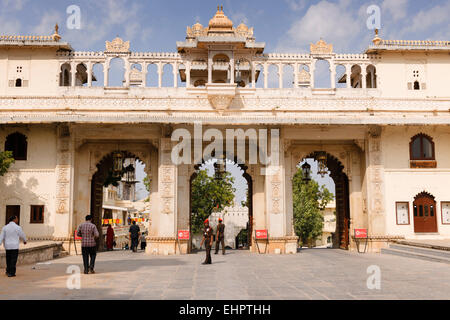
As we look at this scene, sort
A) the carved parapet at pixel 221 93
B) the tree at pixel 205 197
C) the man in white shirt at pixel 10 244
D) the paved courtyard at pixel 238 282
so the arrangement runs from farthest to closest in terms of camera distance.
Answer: the tree at pixel 205 197
the carved parapet at pixel 221 93
the man in white shirt at pixel 10 244
the paved courtyard at pixel 238 282

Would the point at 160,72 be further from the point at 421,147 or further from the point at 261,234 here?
the point at 421,147

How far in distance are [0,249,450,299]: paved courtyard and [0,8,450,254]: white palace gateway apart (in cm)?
504

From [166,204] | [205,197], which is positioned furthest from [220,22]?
[205,197]

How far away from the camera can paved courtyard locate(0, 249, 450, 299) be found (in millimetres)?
7582

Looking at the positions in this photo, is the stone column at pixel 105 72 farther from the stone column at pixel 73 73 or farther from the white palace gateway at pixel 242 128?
the stone column at pixel 73 73

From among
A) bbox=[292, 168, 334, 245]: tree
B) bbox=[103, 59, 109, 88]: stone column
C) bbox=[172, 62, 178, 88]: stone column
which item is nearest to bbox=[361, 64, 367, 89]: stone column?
bbox=[172, 62, 178, 88]: stone column

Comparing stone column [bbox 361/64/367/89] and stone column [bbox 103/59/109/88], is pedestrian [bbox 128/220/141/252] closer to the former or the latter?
stone column [bbox 103/59/109/88]

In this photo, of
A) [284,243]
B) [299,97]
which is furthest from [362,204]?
[299,97]

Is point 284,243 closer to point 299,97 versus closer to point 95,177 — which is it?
point 299,97

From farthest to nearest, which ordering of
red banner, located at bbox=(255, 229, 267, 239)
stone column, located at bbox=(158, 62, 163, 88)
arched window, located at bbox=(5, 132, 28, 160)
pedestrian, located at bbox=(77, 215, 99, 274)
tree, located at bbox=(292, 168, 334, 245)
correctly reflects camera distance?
tree, located at bbox=(292, 168, 334, 245)
stone column, located at bbox=(158, 62, 163, 88)
arched window, located at bbox=(5, 132, 28, 160)
red banner, located at bbox=(255, 229, 267, 239)
pedestrian, located at bbox=(77, 215, 99, 274)

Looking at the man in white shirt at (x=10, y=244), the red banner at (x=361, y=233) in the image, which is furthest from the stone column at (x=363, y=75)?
the man in white shirt at (x=10, y=244)

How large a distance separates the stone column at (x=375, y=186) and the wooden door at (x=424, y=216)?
143 cm

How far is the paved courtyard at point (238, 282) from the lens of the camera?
24.9 feet
